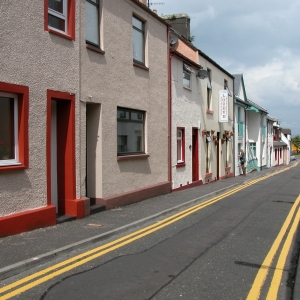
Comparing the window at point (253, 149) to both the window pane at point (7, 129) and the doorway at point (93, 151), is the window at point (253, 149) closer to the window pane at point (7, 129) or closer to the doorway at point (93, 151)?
the doorway at point (93, 151)

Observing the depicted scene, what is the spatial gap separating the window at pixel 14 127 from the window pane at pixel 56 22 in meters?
2.00

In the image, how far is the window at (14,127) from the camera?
26.7ft

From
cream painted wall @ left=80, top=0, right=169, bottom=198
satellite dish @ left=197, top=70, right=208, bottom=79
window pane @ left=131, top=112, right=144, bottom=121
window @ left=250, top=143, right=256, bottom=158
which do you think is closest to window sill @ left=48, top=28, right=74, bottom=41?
cream painted wall @ left=80, top=0, right=169, bottom=198

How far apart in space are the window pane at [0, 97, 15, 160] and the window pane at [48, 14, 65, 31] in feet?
7.50

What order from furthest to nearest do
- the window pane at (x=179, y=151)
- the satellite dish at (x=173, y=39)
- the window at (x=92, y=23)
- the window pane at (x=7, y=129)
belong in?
1. the window pane at (x=179, y=151)
2. the satellite dish at (x=173, y=39)
3. the window at (x=92, y=23)
4. the window pane at (x=7, y=129)

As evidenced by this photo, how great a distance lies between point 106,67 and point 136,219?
4.41 metres

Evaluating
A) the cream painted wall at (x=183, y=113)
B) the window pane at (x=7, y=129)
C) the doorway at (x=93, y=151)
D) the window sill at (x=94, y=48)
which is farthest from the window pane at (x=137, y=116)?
the window pane at (x=7, y=129)

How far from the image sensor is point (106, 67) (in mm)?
11516

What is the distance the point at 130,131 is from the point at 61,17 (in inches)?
179

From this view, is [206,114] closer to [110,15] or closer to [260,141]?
[110,15]

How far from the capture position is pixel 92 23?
11.1m

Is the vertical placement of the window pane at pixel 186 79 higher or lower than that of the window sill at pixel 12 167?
higher

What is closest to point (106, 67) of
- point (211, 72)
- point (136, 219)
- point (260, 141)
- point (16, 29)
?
point (16, 29)

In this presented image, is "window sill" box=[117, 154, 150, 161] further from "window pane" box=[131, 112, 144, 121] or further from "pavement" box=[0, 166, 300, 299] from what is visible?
"pavement" box=[0, 166, 300, 299]
